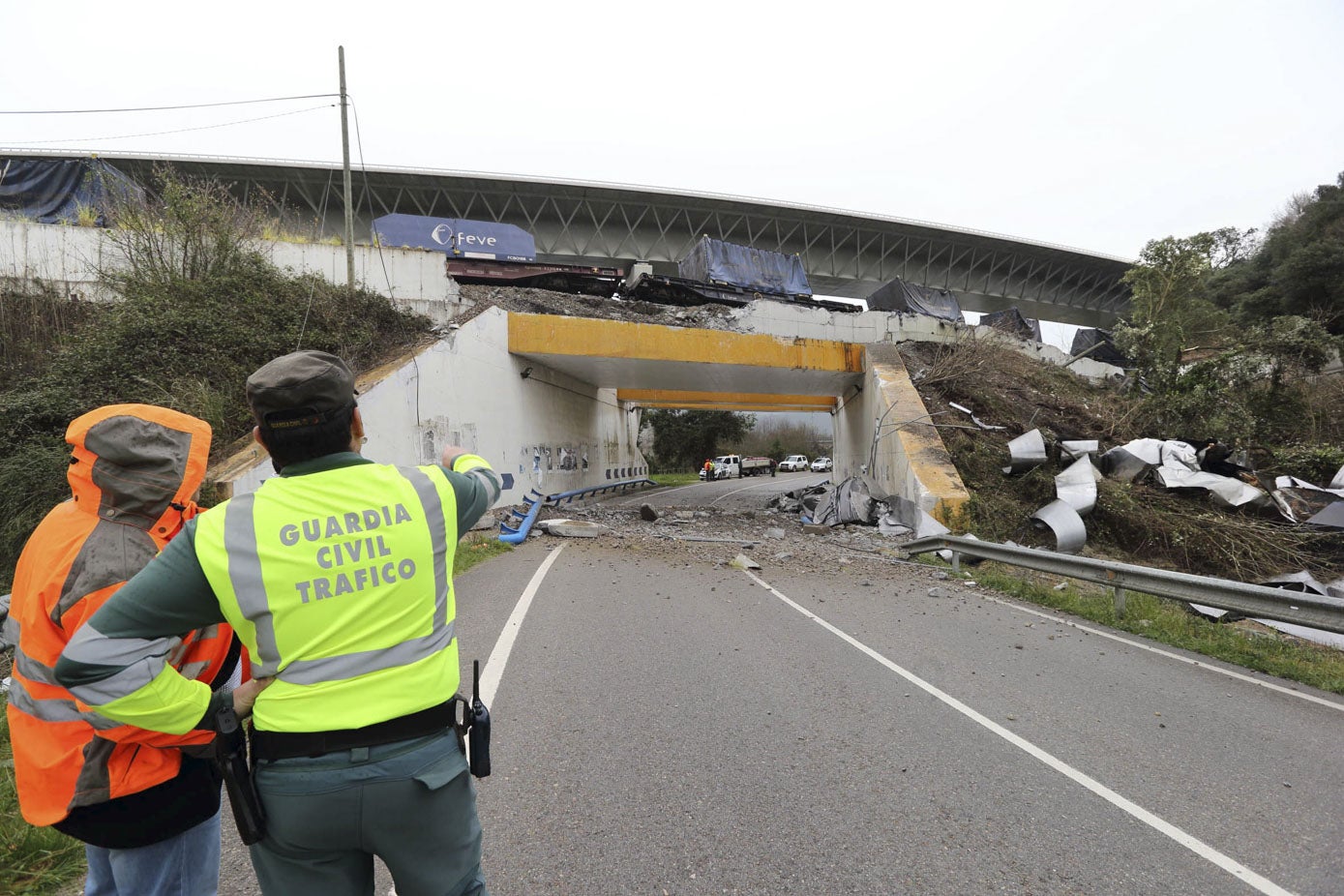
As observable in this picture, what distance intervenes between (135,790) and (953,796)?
335 cm

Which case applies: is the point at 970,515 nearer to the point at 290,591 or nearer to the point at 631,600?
the point at 631,600

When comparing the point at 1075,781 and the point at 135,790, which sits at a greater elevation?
the point at 135,790

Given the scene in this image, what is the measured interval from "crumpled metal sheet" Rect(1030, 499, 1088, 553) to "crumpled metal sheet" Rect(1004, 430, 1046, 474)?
234 centimetres

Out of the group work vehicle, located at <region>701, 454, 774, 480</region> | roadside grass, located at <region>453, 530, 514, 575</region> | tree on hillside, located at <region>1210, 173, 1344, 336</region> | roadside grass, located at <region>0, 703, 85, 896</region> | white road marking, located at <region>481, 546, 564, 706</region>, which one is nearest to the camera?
roadside grass, located at <region>0, 703, 85, 896</region>

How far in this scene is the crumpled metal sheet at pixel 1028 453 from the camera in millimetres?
13086

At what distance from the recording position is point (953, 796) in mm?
3174

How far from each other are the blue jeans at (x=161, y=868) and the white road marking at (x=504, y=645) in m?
2.61

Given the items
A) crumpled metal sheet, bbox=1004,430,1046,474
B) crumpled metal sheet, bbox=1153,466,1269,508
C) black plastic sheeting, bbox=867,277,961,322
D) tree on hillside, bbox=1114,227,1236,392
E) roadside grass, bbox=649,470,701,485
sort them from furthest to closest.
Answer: roadside grass, bbox=649,470,701,485, black plastic sheeting, bbox=867,277,961,322, tree on hillside, bbox=1114,227,1236,392, crumpled metal sheet, bbox=1004,430,1046,474, crumpled metal sheet, bbox=1153,466,1269,508

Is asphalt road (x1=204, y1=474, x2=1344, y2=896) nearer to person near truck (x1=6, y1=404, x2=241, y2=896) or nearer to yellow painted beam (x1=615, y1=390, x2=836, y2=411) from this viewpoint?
person near truck (x1=6, y1=404, x2=241, y2=896)

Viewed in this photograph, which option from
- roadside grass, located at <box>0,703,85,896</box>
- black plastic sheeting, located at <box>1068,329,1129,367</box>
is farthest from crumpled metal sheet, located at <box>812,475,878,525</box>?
black plastic sheeting, located at <box>1068,329,1129,367</box>

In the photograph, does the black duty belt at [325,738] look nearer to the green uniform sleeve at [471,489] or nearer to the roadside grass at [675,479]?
the green uniform sleeve at [471,489]

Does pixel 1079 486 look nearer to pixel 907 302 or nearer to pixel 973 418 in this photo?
pixel 973 418

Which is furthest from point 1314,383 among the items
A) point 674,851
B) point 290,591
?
point 290,591

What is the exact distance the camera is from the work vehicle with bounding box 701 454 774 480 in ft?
144
